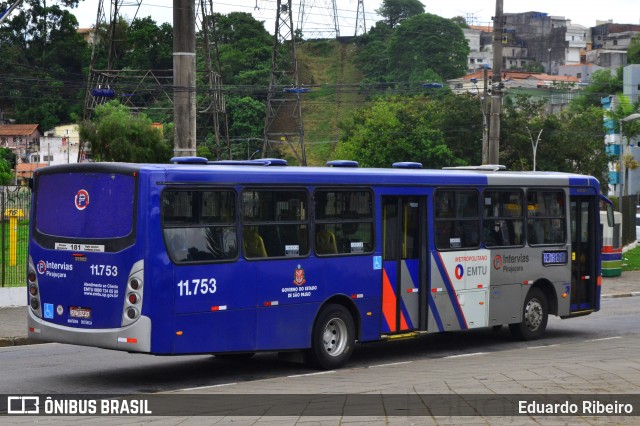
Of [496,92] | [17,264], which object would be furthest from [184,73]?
[496,92]

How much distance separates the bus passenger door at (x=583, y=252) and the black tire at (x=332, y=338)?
6385 millimetres

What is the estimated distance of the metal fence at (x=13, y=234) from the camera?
74.2ft

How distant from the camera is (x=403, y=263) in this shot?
55.4 feet

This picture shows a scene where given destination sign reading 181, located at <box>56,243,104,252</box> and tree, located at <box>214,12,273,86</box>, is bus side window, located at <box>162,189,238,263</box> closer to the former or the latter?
destination sign reading 181, located at <box>56,243,104,252</box>

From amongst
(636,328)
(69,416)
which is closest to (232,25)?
(636,328)

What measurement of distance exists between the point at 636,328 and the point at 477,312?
5900 mm

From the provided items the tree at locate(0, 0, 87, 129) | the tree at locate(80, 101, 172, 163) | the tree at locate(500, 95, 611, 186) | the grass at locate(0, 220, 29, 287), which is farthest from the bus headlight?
the tree at locate(0, 0, 87, 129)

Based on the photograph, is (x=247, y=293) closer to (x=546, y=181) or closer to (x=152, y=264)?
(x=152, y=264)

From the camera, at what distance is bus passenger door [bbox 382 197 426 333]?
1656 centimetres

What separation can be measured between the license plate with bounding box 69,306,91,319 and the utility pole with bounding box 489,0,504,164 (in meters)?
16.2

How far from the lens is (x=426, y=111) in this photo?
299 feet

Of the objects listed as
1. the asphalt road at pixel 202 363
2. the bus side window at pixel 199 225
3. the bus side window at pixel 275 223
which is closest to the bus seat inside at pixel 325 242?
the bus side window at pixel 275 223

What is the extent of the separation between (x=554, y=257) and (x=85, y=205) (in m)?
9.62

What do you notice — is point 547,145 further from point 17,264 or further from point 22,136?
point 17,264
